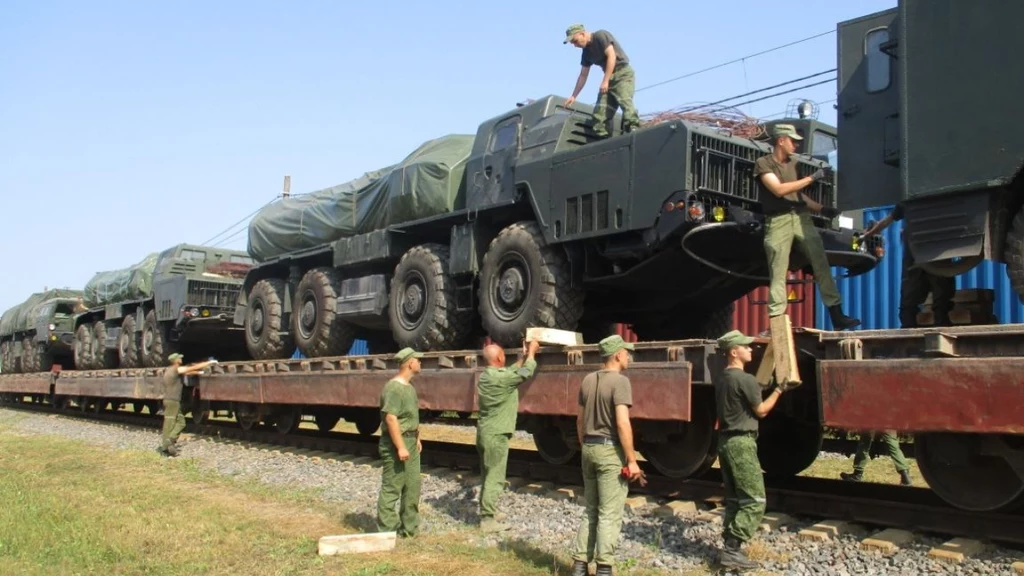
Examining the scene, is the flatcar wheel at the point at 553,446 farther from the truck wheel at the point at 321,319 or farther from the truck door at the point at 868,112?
the truck wheel at the point at 321,319

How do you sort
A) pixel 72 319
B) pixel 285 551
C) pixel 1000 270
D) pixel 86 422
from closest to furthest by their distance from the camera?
pixel 285 551, pixel 1000 270, pixel 86 422, pixel 72 319

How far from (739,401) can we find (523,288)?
139 inches

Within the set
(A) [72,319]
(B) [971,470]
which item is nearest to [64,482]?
(B) [971,470]

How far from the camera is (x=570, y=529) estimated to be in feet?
23.1

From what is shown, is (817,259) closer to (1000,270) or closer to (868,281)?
(1000,270)

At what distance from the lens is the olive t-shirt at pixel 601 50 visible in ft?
29.9

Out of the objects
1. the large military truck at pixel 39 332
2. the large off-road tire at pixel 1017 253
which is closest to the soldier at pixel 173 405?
the large off-road tire at pixel 1017 253

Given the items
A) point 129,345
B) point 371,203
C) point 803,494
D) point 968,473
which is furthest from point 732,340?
point 129,345

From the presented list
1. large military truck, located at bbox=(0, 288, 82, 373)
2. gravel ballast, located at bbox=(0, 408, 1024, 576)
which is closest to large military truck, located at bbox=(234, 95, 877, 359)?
gravel ballast, located at bbox=(0, 408, 1024, 576)

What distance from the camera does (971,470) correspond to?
5969 mm

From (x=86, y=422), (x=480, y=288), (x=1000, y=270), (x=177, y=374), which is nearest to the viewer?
(x=480, y=288)

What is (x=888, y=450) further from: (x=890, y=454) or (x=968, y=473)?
(x=968, y=473)

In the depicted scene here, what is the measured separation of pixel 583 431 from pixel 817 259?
2.20m

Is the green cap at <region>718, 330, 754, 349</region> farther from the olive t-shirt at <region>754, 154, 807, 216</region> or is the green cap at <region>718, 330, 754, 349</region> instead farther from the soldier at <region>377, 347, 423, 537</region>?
the soldier at <region>377, 347, 423, 537</region>
